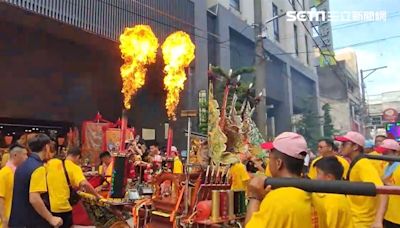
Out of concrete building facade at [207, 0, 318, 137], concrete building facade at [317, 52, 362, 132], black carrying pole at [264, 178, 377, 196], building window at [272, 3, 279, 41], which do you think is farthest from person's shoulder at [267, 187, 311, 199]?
concrete building facade at [317, 52, 362, 132]

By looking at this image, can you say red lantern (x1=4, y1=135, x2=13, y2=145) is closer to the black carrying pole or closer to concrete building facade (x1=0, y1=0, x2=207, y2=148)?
concrete building facade (x1=0, y1=0, x2=207, y2=148)

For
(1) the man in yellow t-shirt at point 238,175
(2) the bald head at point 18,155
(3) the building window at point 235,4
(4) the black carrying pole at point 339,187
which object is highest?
(3) the building window at point 235,4

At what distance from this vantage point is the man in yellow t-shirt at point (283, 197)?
77.1 inches

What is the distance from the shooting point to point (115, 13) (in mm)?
12016

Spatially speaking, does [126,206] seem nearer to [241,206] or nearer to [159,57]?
[241,206]

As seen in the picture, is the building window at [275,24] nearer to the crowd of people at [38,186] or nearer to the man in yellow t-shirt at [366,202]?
the crowd of people at [38,186]

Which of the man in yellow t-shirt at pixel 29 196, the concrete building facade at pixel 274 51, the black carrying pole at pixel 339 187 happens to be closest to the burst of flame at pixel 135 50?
the man in yellow t-shirt at pixel 29 196

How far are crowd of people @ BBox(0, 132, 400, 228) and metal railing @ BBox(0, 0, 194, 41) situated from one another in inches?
214

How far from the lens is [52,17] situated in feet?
33.2

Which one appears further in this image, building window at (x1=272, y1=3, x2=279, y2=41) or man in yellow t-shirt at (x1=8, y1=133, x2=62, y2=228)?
building window at (x1=272, y1=3, x2=279, y2=41)

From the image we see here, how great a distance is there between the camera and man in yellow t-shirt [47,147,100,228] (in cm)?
512

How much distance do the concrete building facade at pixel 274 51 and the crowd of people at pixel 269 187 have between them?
11.3 meters

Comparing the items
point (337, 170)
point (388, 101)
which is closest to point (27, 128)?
point (337, 170)

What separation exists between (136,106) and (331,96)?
28919 mm
